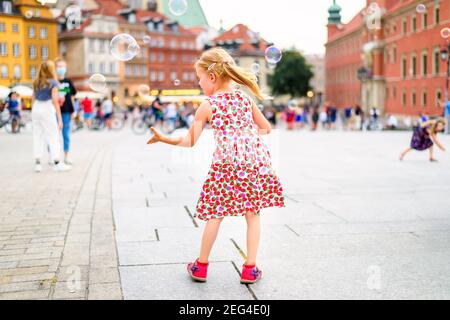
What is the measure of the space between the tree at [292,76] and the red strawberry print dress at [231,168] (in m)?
85.0

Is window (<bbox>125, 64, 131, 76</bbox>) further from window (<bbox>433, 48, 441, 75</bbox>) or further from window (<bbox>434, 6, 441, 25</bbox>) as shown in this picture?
window (<bbox>434, 6, 441, 25</bbox>)

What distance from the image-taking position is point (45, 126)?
33.4 ft

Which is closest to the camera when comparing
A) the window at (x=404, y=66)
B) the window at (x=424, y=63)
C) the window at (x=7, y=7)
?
the window at (x=424, y=63)

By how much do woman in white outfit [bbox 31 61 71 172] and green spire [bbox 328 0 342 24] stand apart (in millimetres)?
81160

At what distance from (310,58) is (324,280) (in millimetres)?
139947

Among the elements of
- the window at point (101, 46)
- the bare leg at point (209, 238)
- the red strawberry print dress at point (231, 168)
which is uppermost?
the window at point (101, 46)

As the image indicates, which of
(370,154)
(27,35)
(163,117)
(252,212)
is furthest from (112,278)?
(27,35)

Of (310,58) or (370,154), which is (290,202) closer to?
(370,154)

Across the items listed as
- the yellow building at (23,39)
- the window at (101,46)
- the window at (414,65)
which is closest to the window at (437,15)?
the window at (414,65)

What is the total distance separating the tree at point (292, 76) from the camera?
88.6 metres

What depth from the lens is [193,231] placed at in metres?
5.66

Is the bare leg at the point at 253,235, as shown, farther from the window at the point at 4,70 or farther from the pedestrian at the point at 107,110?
the window at the point at 4,70

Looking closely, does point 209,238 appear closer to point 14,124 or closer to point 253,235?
point 253,235

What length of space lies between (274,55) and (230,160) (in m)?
5.24
